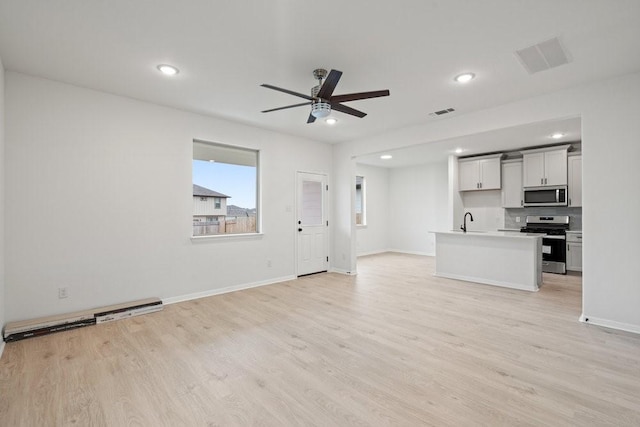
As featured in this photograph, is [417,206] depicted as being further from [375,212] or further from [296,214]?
[296,214]

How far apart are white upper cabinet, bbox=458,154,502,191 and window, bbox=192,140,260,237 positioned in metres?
5.09

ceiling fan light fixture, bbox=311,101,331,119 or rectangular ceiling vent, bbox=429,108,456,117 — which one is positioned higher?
rectangular ceiling vent, bbox=429,108,456,117

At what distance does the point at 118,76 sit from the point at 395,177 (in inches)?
305

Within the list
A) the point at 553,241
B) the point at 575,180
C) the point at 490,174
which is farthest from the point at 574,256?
the point at 490,174

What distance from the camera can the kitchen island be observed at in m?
4.84

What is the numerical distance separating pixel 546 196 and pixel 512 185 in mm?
702

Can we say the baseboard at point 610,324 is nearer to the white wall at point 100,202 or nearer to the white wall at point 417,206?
the white wall at point 100,202

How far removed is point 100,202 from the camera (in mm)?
3703

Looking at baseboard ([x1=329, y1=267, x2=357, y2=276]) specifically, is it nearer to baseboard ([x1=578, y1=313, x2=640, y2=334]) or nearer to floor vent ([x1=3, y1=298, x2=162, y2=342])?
floor vent ([x1=3, y1=298, x2=162, y2=342])

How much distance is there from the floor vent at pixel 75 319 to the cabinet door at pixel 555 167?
24.4 ft

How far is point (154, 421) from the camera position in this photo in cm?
187

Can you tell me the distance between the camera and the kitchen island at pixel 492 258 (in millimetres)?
4840

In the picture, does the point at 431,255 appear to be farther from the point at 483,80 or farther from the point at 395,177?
the point at 483,80

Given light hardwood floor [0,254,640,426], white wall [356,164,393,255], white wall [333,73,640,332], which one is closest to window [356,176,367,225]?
white wall [356,164,393,255]
